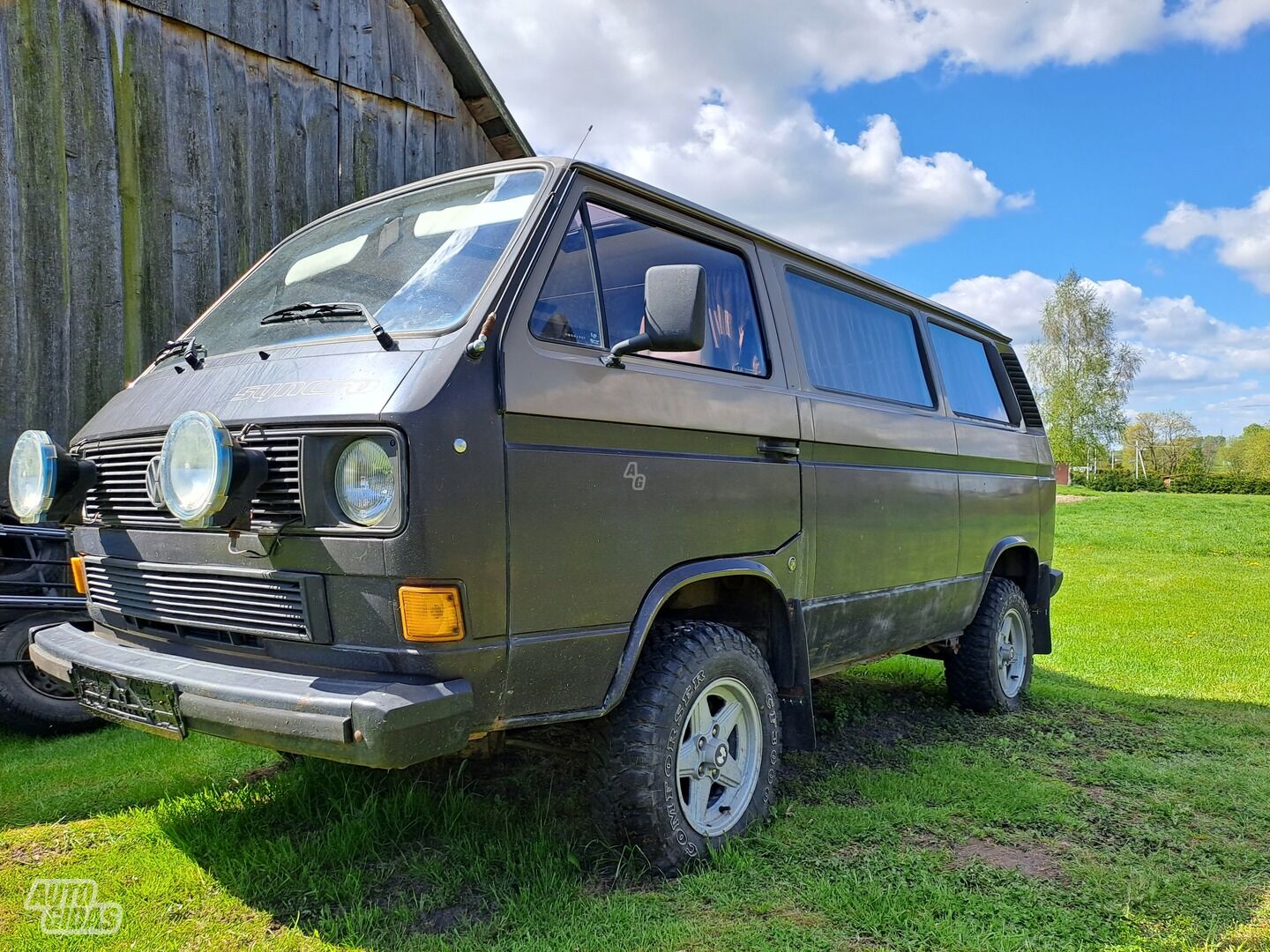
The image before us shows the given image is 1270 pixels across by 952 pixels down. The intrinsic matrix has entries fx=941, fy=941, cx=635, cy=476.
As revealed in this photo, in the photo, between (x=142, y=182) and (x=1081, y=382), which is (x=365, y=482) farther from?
(x=1081, y=382)

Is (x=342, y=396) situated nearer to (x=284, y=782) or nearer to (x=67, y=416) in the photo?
(x=284, y=782)

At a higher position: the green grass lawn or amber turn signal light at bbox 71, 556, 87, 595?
amber turn signal light at bbox 71, 556, 87, 595

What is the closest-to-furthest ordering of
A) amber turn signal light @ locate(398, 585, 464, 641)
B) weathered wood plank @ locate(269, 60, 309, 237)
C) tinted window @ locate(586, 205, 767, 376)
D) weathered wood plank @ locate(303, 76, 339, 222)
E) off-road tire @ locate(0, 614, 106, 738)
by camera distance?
amber turn signal light @ locate(398, 585, 464, 641) → tinted window @ locate(586, 205, 767, 376) → off-road tire @ locate(0, 614, 106, 738) → weathered wood plank @ locate(269, 60, 309, 237) → weathered wood plank @ locate(303, 76, 339, 222)

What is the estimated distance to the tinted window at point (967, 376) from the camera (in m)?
5.50

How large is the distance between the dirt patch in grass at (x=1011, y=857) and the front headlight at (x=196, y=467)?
2.75 meters

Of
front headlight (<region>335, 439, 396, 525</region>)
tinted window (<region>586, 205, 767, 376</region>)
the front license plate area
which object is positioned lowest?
the front license plate area

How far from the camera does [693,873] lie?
312 cm

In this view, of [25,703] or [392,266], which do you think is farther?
[25,703]

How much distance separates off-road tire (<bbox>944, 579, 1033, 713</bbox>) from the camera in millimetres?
5555

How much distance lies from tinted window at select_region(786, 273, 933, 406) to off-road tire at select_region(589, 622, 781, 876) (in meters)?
1.45

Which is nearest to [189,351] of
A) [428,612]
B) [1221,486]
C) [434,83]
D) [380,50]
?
[428,612]

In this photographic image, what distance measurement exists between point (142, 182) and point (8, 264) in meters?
1.00

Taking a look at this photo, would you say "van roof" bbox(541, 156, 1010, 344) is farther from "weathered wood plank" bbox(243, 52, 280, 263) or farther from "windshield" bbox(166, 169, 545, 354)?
"weathered wood plank" bbox(243, 52, 280, 263)

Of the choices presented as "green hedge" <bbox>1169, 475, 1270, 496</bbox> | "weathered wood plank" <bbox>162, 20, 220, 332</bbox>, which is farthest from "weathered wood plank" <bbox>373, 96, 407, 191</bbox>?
"green hedge" <bbox>1169, 475, 1270, 496</bbox>
